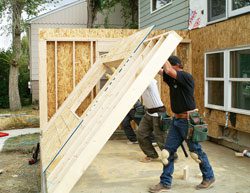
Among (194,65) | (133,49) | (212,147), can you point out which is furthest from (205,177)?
(194,65)

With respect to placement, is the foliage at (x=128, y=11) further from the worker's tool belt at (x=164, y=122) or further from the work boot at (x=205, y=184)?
the work boot at (x=205, y=184)

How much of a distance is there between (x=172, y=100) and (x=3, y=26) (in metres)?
15.2

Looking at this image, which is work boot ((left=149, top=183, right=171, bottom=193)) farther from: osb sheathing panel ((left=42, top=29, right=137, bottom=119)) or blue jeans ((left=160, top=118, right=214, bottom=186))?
osb sheathing panel ((left=42, top=29, right=137, bottom=119))

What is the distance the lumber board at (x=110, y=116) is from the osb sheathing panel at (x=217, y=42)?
329cm

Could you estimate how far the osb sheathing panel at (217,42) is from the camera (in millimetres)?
7223

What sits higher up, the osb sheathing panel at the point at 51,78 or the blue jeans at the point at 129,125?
the osb sheathing panel at the point at 51,78

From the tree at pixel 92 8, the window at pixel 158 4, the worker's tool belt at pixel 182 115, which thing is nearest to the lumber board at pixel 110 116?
the worker's tool belt at pixel 182 115

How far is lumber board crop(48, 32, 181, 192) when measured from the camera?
13.3ft

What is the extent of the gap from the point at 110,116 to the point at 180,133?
1.35 m

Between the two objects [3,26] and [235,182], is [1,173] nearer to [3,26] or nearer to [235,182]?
[235,182]

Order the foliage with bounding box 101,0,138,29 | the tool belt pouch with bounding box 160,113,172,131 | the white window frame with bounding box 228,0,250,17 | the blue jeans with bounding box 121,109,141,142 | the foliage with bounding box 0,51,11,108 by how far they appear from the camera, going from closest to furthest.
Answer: the tool belt pouch with bounding box 160,113,172,131
the white window frame with bounding box 228,0,250,17
the blue jeans with bounding box 121,109,141,142
the foliage with bounding box 0,51,11,108
the foliage with bounding box 101,0,138,29

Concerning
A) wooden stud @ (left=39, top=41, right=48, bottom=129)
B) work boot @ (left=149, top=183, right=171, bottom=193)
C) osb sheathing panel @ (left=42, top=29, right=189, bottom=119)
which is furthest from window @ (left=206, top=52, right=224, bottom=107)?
wooden stud @ (left=39, top=41, right=48, bottom=129)

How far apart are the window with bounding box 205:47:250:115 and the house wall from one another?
2.06 meters

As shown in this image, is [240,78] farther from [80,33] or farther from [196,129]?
[80,33]
